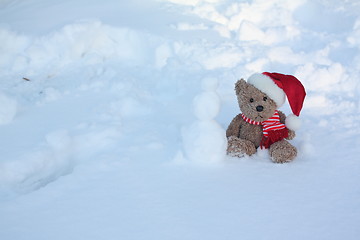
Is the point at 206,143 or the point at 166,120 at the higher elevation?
the point at 166,120

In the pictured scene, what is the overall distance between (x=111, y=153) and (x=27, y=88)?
1.06 m

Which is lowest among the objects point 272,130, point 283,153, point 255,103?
point 283,153

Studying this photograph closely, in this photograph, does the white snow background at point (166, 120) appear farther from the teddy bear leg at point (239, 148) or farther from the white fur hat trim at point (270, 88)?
the white fur hat trim at point (270, 88)

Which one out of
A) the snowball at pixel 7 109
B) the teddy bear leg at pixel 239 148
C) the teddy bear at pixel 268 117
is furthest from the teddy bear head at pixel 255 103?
the snowball at pixel 7 109

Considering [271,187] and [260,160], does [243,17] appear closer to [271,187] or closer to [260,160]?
[260,160]

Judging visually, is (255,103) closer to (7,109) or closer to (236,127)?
(236,127)

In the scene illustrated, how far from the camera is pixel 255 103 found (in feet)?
5.67

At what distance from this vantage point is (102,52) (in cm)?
277

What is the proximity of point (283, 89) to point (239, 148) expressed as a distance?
0.36m

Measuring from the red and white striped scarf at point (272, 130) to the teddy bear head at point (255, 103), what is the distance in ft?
0.15

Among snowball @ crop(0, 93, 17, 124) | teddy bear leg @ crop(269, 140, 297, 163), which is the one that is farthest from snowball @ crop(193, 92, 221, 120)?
snowball @ crop(0, 93, 17, 124)

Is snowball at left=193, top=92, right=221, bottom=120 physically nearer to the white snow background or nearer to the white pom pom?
the white snow background

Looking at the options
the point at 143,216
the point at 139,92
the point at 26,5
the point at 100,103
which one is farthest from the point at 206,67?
the point at 26,5

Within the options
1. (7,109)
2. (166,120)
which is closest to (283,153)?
(166,120)
